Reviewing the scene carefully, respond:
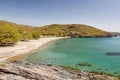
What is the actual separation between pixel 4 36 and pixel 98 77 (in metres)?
65.8

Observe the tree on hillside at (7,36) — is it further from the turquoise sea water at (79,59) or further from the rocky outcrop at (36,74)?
the rocky outcrop at (36,74)

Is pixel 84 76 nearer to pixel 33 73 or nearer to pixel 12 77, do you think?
pixel 33 73

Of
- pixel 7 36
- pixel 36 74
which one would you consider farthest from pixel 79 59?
pixel 7 36

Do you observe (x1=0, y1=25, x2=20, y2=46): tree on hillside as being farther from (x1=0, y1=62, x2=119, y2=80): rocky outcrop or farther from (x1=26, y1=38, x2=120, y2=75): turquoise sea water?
(x1=0, y1=62, x2=119, y2=80): rocky outcrop

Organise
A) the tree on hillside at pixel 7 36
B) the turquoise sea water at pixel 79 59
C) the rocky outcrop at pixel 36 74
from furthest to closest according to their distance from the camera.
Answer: the tree on hillside at pixel 7 36, the turquoise sea water at pixel 79 59, the rocky outcrop at pixel 36 74

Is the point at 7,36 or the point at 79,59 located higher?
the point at 7,36

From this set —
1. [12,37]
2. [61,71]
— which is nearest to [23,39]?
[12,37]

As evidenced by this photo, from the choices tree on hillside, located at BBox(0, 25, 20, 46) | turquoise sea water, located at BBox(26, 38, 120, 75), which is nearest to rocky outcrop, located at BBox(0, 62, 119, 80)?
turquoise sea water, located at BBox(26, 38, 120, 75)

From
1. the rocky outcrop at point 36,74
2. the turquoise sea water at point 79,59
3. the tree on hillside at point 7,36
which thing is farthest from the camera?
the tree on hillside at point 7,36

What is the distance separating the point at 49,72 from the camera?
24.6 m

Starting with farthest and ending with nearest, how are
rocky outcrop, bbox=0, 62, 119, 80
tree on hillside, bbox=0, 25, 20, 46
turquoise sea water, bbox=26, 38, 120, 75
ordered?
tree on hillside, bbox=0, 25, 20, 46
turquoise sea water, bbox=26, 38, 120, 75
rocky outcrop, bbox=0, 62, 119, 80

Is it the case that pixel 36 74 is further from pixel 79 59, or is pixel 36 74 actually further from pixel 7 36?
pixel 7 36

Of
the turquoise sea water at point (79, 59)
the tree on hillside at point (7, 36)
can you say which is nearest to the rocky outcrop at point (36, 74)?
the turquoise sea water at point (79, 59)

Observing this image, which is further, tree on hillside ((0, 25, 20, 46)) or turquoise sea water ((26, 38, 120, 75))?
tree on hillside ((0, 25, 20, 46))
